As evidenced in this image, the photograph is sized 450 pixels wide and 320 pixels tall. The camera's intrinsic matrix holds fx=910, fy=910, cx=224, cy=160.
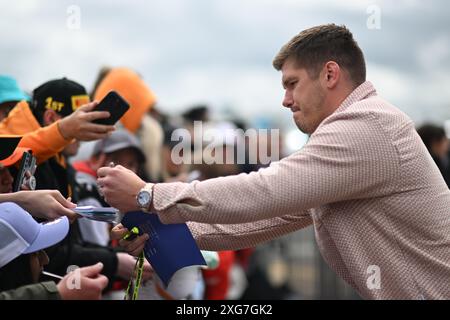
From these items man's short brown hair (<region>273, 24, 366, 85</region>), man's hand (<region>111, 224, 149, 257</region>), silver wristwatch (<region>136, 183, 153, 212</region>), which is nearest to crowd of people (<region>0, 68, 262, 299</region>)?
man's hand (<region>111, 224, 149, 257</region>)

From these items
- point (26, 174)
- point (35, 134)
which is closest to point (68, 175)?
point (35, 134)

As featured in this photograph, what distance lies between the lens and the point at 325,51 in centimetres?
423

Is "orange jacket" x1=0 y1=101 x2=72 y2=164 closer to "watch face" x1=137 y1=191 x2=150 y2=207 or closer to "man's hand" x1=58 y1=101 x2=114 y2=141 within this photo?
"man's hand" x1=58 y1=101 x2=114 y2=141

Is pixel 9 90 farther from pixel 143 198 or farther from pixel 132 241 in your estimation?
pixel 143 198

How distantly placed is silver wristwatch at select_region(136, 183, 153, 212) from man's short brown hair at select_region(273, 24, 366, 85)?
3.16 feet

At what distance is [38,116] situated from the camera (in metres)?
5.69

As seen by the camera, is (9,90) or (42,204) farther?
(9,90)

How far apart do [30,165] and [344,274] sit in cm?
169

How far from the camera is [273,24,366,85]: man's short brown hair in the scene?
13.8 ft

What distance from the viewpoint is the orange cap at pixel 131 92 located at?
7.66 meters

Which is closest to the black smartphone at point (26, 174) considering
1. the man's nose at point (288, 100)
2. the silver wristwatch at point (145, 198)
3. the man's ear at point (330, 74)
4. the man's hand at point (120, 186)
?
the man's hand at point (120, 186)

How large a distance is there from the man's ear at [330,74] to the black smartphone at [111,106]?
130cm

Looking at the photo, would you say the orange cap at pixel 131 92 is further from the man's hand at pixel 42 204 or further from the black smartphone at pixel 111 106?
the man's hand at pixel 42 204

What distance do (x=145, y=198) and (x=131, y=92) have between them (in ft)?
13.5
